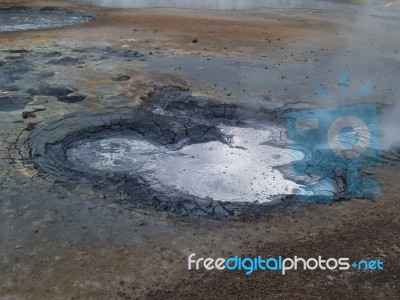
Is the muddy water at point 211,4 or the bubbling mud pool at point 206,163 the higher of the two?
the muddy water at point 211,4

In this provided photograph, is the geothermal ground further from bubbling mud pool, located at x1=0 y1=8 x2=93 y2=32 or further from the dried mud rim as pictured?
bubbling mud pool, located at x1=0 y1=8 x2=93 y2=32

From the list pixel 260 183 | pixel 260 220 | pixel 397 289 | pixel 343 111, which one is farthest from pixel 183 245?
pixel 343 111

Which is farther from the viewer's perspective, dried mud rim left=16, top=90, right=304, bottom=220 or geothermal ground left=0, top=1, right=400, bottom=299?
dried mud rim left=16, top=90, right=304, bottom=220

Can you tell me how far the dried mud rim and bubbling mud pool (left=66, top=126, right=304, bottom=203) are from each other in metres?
0.16

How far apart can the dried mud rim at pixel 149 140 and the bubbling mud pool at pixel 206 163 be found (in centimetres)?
16

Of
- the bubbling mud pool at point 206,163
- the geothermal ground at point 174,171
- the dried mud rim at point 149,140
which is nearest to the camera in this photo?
the geothermal ground at point 174,171

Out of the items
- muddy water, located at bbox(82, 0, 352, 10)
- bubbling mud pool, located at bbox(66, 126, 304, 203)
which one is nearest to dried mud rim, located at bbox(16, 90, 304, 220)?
bubbling mud pool, located at bbox(66, 126, 304, 203)

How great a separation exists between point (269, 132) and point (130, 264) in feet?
12.5

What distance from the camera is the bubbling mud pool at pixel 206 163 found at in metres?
6.05

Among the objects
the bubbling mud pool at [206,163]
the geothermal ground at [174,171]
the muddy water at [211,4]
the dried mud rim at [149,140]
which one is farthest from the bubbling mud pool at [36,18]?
the bubbling mud pool at [206,163]

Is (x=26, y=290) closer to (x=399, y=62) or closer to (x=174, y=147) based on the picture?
(x=174, y=147)

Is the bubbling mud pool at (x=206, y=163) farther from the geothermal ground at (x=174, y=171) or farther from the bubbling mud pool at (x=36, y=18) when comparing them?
the bubbling mud pool at (x=36, y=18)

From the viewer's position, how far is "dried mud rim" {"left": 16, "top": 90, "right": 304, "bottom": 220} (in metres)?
5.61

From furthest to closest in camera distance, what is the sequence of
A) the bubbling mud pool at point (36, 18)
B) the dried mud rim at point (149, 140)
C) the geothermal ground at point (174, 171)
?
the bubbling mud pool at point (36, 18) → the dried mud rim at point (149, 140) → the geothermal ground at point (174, 171)
